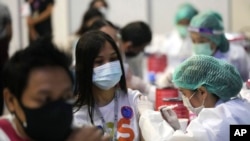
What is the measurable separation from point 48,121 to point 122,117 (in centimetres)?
88

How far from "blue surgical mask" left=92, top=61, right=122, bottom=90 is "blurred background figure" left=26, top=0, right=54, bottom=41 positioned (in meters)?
4.76

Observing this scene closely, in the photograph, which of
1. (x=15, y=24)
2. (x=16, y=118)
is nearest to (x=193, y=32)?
(x=16, y=118)

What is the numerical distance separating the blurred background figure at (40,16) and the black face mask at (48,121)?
5.62 m

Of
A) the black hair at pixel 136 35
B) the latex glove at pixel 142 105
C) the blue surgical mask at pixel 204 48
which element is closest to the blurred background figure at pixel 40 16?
the black hair at pixel 136 35

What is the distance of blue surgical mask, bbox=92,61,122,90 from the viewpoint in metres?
2.62

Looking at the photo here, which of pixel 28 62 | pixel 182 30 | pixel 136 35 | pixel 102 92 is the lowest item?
pixel 182 30

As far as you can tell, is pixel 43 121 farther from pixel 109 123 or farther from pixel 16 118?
pixel 109 123

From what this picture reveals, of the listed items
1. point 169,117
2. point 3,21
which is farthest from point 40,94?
point 3,21

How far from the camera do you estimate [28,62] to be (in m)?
1.76

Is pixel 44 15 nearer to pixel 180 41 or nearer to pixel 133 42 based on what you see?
pixel 180 41

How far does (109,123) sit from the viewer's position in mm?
2590

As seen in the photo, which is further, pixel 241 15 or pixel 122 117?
pixel 241 15

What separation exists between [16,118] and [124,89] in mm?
945

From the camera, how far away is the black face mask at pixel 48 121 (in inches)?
68.9
